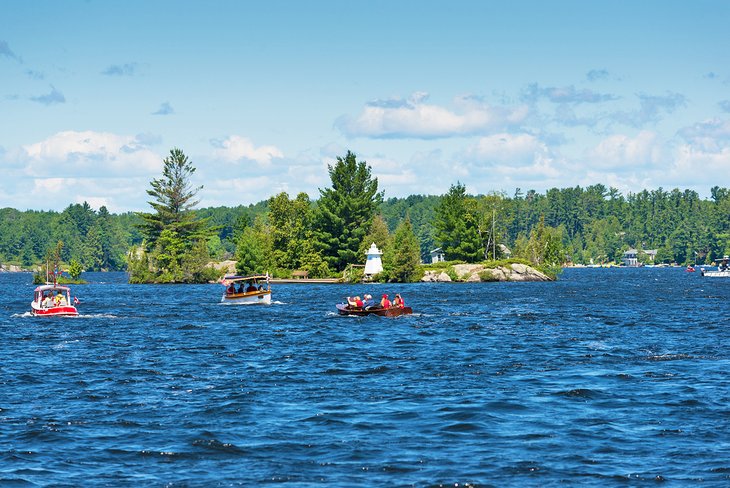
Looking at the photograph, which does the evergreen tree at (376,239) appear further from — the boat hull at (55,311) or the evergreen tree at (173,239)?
the boat hull at (55,311)

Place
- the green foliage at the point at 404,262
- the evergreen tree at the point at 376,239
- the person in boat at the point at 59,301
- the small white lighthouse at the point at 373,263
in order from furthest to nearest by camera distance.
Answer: the evergreen tree at the point at 376,239
the small white lighthouse at the point at 373,263
the green foliage at the point at 404,262
the person in boat at the point at 59,301

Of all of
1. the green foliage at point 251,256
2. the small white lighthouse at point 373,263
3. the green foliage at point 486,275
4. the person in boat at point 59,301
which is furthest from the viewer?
the green foliage at point 486,275

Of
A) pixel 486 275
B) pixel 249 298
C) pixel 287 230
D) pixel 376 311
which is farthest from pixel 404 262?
pixel 376 311

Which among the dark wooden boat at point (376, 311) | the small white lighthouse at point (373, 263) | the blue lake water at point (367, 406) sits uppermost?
the small white lighthouse at point (373, 263)

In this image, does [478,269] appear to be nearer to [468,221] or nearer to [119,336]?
[468,221]

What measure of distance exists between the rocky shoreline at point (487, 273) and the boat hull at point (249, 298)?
68.0 m

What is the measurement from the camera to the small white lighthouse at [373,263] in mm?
154500

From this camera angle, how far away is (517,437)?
28266 millimetres

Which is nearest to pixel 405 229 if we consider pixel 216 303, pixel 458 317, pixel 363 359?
pixel 216 303

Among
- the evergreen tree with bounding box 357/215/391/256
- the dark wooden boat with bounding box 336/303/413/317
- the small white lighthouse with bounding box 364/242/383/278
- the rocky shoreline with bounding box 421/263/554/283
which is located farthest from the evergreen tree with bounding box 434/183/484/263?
the dark wooden boat with bounding box 336/303/413/317

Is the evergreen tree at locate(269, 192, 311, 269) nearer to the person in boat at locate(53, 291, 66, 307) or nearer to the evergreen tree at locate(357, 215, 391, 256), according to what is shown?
the evergreen tree at locate(357, 215, 391, 256)

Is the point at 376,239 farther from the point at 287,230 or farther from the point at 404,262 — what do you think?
the point at 287,230

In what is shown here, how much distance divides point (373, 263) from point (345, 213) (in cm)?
1288

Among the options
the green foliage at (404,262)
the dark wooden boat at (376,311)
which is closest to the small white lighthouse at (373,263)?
the green foliage at (404,262)
